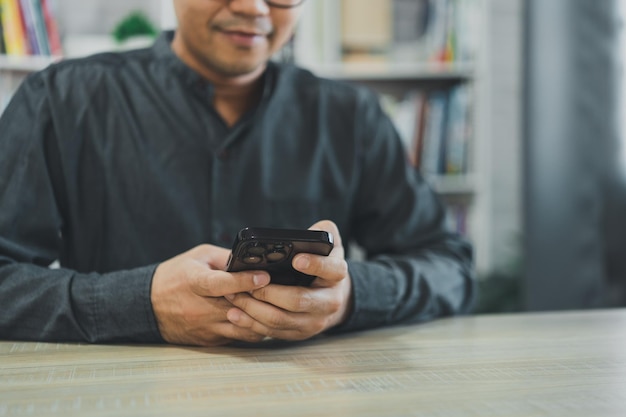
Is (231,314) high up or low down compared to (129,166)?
down

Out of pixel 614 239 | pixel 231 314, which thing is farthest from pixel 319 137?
pixel 614 239

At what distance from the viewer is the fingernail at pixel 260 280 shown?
82 centimetres

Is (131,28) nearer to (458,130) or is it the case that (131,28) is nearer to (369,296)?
(458,130)

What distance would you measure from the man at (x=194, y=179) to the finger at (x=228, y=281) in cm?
10

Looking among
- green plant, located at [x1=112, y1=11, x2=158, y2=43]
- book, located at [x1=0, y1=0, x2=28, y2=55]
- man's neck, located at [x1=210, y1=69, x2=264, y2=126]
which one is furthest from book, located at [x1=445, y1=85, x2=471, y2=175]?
book, located at [x1=0, y1=0, x2=28, y2=55]

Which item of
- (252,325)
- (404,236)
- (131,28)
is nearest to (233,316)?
(252,325)

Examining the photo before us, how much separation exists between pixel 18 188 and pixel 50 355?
1.32 ft

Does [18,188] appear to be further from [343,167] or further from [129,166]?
[343,167]

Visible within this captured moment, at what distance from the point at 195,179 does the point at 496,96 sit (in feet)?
5.95

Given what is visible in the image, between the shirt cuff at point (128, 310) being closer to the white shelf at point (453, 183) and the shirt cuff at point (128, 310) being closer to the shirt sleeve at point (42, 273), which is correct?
the shirt sleeve at point (42, 273)

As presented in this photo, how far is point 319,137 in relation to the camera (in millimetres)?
1413

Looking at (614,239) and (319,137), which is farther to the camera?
(614,239)

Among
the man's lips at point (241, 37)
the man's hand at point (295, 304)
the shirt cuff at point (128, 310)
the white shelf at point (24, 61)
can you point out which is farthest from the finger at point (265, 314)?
the white shelf at point (24, 61)

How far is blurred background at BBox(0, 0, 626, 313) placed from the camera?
2256 mm
